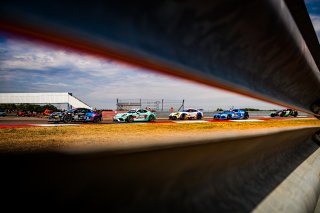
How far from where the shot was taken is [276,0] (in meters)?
0.62

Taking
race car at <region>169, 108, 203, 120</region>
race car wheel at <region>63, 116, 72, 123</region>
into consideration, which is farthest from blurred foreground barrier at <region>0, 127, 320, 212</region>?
race car at <region>169, 108, 203, 120</region>

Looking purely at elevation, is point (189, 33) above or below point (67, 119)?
above

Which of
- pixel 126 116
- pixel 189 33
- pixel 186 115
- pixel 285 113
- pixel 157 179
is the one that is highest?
pixel 189 33

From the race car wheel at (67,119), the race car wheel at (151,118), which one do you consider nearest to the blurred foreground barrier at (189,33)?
the race car wheel at (67,119)

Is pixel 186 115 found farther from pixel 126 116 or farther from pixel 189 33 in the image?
pixel 189 33

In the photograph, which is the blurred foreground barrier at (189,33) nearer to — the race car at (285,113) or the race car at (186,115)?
the race car at (186,115)

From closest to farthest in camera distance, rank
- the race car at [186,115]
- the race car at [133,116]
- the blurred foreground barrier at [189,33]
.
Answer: the blurred foreground barrier at [189,33], the race car at [133,116], the race car at [186,115]

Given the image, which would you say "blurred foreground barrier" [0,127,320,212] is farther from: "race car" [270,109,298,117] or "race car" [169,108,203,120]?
"race car" [270,109,298,117]

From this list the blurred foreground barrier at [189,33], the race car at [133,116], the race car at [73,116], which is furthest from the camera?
the race car at [133,116]

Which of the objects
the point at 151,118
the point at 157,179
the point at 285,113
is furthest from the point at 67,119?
the point at 285,113

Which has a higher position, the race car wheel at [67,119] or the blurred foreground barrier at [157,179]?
the blurred foreground barrier at [157,179]

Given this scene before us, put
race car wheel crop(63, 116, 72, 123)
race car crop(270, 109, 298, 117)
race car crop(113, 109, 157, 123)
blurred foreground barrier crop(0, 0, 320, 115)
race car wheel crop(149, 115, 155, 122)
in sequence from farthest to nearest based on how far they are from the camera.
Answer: race car crop(270, 109, 298, 117) < race car wheel crop(149, 115, 155, 122) < race car crop(113, 109, 157, 123) < race car wheel crop(63, 116, 72, 123) < blurred foreground barrier crop(0, 0, 320, 115)

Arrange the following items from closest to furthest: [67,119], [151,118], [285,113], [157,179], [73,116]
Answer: [157,179] < [73,116] < [67,119] < [151,118] < [285,113]

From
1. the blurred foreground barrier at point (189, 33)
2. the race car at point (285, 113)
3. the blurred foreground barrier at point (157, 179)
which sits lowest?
the race car at point (285, 113)
